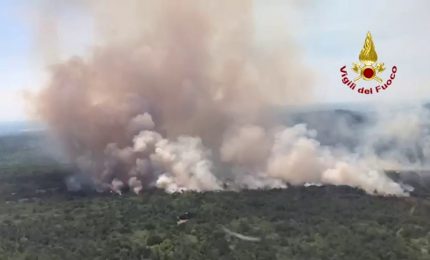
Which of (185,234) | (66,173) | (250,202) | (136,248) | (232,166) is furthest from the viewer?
(66,173)

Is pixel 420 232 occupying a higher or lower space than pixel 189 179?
lower

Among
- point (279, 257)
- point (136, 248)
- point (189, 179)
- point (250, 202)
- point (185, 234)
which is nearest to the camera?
point (279, 257)

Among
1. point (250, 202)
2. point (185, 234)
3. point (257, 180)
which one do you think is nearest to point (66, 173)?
point (257, 180)

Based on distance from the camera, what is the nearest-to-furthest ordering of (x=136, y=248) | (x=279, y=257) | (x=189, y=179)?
(x=279, y=257)
(x=136, y=248)
(x=189, y=179)

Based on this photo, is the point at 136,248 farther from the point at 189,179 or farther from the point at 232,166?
the point at 232,166

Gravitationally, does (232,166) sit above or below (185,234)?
above

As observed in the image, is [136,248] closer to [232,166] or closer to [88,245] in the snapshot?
[88,245]

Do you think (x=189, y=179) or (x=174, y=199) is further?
(x=189, y=179)

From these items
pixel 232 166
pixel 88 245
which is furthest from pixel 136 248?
pixel 232 166

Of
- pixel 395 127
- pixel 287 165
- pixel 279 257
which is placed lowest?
pixel 279 257
